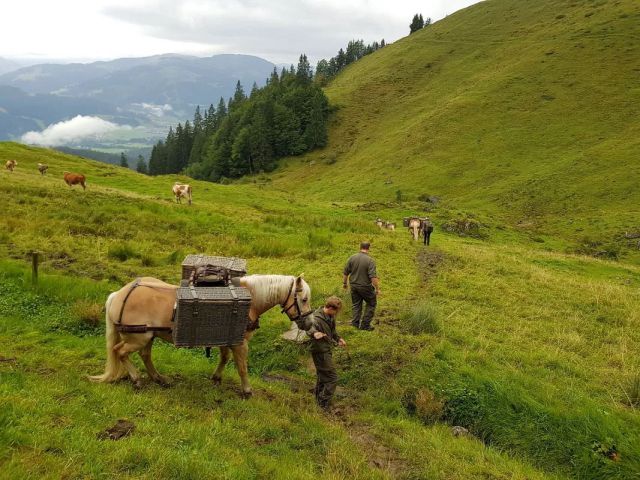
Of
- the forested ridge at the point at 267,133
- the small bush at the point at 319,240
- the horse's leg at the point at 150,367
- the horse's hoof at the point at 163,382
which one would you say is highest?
the forested ridge at the point at 267,133

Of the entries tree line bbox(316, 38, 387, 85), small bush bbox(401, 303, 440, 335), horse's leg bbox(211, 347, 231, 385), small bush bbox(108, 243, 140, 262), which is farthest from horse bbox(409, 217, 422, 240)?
tree line bbox(316, 38, 387, 85)

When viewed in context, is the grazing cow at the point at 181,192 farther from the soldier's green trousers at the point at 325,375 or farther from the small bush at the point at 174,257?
the soldier's green trousers at the point at 325,375

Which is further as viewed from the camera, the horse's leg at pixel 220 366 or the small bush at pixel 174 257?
the small bush at pixel 174 257

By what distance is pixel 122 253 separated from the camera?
1662 cm

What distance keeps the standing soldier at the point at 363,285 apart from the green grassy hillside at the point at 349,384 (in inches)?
19.9

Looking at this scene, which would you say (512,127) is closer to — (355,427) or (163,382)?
(355,427)

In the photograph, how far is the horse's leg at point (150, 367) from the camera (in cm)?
814

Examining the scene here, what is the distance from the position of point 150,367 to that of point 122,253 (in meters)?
9.58

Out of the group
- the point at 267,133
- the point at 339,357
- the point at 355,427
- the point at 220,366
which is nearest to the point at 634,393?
the point at 355,427

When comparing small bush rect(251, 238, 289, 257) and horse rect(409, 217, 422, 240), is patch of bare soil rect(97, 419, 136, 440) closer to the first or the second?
small bush rect(251, 238, 289, 257)

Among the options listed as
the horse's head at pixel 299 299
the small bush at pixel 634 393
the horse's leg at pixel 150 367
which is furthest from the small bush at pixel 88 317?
the small bush at pixel 634 393

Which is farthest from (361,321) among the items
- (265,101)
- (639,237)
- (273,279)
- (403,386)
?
(265,101)

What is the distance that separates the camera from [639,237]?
118 ft

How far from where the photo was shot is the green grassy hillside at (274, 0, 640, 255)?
47656mm
